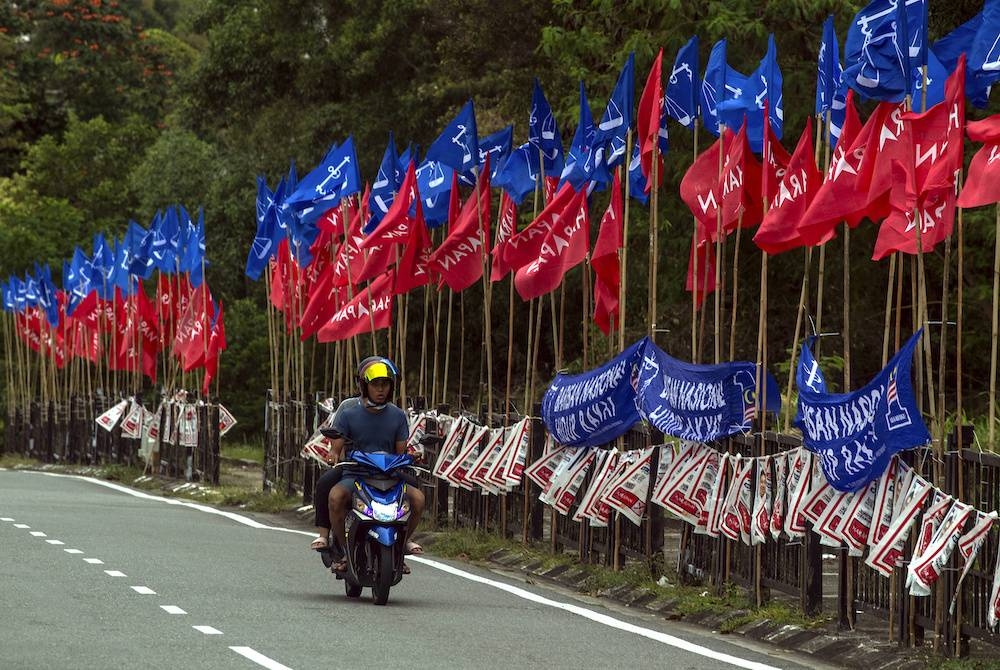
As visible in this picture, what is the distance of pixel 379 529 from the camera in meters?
13.3

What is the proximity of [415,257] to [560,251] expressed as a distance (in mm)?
4195

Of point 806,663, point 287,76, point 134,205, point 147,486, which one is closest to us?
point 806,663

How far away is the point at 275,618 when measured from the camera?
12172mm

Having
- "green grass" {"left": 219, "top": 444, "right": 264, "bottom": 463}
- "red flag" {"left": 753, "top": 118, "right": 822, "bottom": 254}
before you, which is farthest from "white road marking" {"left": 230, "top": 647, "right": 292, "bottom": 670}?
"green grass" {"left": 219, "top": 444, "right": 264, "bottom": 463}

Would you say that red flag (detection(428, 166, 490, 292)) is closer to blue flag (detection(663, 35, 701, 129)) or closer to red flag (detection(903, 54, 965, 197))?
blue flag (detection(663, 35, 701, 129))

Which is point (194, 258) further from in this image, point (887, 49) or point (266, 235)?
point (887, 49)

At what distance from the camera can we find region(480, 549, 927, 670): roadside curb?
1095 centimetres

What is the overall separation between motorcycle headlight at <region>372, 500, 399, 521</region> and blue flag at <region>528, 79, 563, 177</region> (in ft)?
19.1

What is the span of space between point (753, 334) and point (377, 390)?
15501 millimetres

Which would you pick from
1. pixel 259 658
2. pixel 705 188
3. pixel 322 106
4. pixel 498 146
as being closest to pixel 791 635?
pixel 259 658

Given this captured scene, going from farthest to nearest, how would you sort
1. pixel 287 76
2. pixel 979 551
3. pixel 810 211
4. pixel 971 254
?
pixel 287 76 → pixel 971 254 → pixel 810 211 → pixel 979 551

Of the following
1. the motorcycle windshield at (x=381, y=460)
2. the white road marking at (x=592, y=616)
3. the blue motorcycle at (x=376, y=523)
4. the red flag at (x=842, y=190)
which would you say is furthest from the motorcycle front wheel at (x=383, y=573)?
the red flag at (x=842, y=190)

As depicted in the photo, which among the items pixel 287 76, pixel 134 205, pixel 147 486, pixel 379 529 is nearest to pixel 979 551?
pixel 379 529

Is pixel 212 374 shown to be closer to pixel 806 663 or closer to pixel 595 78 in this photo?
pixel 595 78
